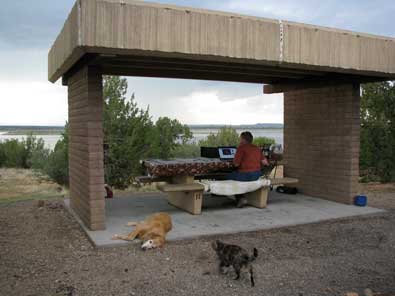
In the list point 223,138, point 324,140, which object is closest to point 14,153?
point 223,138

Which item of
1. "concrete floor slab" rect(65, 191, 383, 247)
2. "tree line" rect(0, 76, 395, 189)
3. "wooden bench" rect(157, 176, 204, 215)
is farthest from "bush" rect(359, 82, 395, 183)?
"wooden bench" rect(157, 176, 204, 215)

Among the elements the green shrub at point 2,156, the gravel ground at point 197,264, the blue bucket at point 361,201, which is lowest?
the gravel ground at point 197,264

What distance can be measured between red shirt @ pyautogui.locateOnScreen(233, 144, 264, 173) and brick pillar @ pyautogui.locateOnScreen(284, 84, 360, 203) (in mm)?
1724

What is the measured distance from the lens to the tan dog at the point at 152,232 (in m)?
5.21

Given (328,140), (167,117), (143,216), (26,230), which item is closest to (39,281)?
(26,230)

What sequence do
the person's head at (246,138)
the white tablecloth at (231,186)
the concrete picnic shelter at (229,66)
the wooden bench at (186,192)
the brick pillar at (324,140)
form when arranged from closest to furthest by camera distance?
the concrete picnic shelter at (229,66) < the wooden bench at (186,192) < the white tablecloth at (231,186) < the person's head at (246,138) < the brick pillar at (324,140)

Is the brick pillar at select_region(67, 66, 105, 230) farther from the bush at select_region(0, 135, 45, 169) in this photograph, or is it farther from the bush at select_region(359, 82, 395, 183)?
the bush at select_region(0, 135, 45, 169)

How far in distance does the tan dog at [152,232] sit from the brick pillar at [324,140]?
3754mm

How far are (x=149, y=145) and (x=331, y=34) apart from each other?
25.7 feet

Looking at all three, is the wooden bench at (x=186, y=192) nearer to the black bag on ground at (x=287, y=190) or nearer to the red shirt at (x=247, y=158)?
the red shirt at (x=247, y=158)

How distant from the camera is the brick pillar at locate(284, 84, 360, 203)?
7.73m

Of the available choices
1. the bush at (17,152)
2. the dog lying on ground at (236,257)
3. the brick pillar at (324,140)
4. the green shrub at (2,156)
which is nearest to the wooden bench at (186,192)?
the dog lying on ground at (236,257)

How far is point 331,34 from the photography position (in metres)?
6.14

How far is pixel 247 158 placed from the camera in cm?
729
